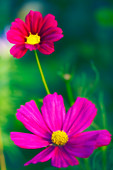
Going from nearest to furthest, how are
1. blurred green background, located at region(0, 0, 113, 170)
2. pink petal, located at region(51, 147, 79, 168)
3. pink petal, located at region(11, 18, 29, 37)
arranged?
1. pink petal, located at region(51, 147, 79, 168)
2. pink petal, located at region(11, 18, 29, 37)
3. blurred green background, located at region(0, 0, 113, 170)

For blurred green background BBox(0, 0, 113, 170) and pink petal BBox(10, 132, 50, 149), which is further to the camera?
blurred green background BBox(0, 0, 113, 170)

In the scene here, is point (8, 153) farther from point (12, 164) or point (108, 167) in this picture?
point (108, 167)

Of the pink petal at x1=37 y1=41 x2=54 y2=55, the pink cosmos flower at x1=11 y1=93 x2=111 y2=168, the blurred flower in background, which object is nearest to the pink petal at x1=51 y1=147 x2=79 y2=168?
the pink cosmos flower at x1=11 y1=93 x2=111 y2=168

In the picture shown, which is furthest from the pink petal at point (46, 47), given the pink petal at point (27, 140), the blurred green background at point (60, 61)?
the blurred green background at point (60, 61)

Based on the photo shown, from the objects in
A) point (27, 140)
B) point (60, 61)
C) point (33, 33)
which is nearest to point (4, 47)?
point (60, 61)

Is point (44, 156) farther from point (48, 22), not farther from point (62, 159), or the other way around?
point (48, 22)

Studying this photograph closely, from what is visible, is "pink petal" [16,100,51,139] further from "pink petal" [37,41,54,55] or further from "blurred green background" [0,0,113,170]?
"blurred green background" [0,0,113,170]
